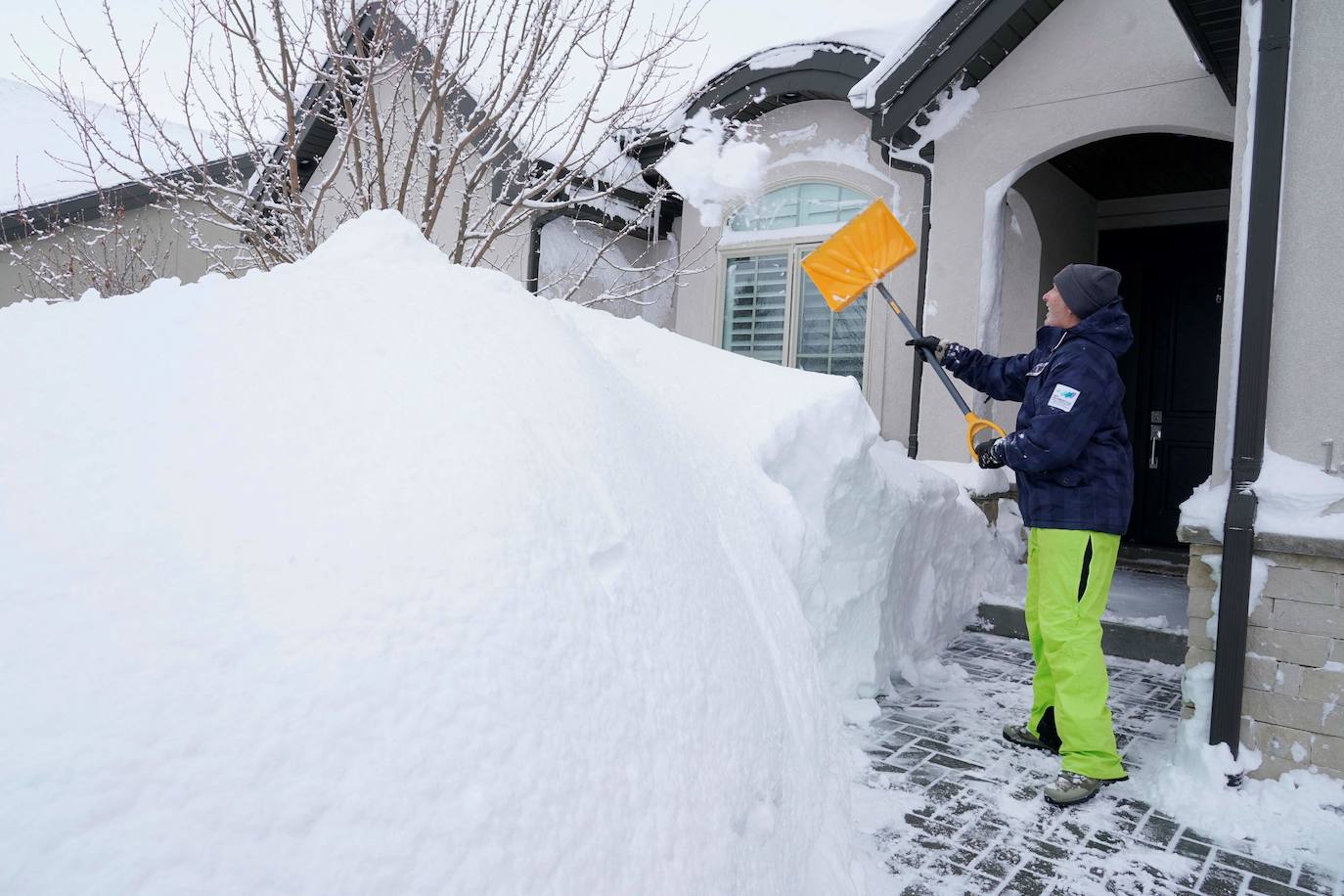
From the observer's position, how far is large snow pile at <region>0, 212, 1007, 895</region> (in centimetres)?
91

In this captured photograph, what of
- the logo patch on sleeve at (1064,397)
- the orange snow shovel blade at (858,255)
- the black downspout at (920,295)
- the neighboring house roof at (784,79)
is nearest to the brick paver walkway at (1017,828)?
the logo patch on sleeve at (1064,397)

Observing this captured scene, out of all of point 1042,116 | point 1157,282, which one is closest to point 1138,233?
point 1157,282

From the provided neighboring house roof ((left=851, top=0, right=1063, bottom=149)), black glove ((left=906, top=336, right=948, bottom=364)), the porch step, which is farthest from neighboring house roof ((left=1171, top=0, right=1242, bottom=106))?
the porch step

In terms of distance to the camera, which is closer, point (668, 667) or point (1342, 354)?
point (668, 667)

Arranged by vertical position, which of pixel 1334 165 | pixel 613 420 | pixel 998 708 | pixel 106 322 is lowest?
pixel 998 708

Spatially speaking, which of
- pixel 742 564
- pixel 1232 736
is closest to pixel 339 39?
pixel 742 564

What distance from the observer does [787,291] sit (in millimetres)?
7641

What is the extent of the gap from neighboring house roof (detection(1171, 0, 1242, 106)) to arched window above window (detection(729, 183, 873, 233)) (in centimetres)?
280

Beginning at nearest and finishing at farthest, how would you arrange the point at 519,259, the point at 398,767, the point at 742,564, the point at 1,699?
the point at 1,699
the point at 398,767
the point at 742,564
the point at 519,259

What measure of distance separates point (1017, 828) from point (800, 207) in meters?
Result: 5.89

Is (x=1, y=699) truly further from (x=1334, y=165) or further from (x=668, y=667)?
(x=1334, y=165)

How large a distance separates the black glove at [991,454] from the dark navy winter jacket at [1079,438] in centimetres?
4

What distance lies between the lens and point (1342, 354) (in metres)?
3.11

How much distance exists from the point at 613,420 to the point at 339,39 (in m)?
3.72
